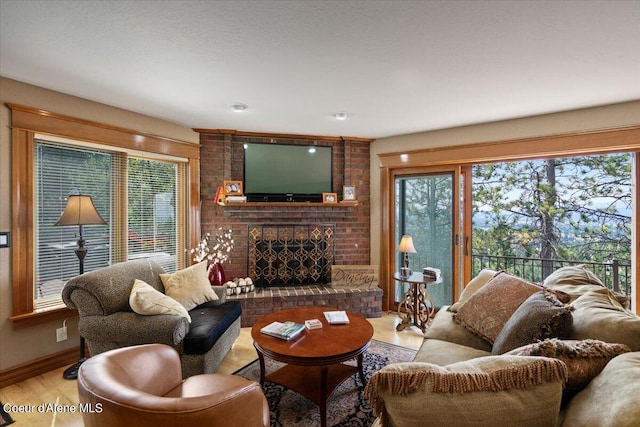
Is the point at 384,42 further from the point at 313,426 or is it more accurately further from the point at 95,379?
the point at 313,426

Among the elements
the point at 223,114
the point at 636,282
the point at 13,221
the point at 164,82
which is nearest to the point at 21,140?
the point at 13,221

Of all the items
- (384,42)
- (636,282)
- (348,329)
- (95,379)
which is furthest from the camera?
(636,282)

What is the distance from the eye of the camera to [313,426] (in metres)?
1.85

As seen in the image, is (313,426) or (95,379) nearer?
(95,379)

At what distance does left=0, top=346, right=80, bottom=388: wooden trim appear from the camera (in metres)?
2.29

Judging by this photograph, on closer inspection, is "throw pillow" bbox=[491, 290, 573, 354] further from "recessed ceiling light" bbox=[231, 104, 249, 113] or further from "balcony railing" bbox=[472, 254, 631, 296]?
"recessed ceiling light" bbox=[231, 104, 249, 113]

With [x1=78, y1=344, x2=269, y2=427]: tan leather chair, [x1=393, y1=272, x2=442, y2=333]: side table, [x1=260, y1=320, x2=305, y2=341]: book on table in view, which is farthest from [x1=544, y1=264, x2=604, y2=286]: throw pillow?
[x1=78, y1=344, x2=269, y2=427]: tan leather chair

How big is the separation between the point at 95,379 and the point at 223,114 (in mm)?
2549

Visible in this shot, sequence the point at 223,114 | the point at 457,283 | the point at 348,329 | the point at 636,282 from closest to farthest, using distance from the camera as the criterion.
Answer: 1. the point at 348,329
2. the point at 636,282
3. the point at 223,114
4. the point at 457,283

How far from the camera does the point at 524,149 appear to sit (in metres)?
3.10

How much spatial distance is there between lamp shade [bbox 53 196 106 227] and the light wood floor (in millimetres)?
1223

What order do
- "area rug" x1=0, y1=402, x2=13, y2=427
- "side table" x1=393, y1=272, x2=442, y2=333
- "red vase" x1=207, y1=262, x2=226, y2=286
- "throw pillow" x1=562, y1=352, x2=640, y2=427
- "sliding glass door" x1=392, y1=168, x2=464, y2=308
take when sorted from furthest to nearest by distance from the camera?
"sliding glass door" x1=392, y1=168, x2=464, y2=308 → "red vase" x1=207, y1=262, x2=226, y2=286 → "side table" x1=393, y1=272, x2=442, y2=333 → "area rug" x1=0, y1=402, x2=13, y2=427 → "throw pillow" x1=562, y1=352, x2=640, y2=427

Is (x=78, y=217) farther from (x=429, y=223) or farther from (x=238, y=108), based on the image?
(x=429, y=223)

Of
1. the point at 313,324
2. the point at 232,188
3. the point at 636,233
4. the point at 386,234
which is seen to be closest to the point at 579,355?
the point at 313,324
